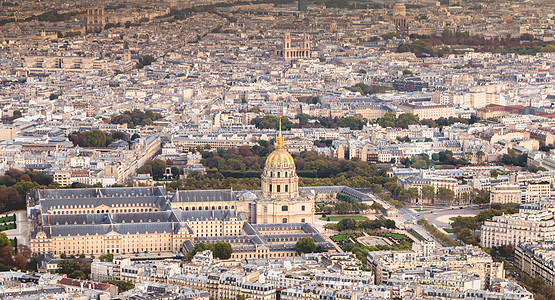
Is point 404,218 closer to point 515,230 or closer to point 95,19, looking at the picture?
point 515,230

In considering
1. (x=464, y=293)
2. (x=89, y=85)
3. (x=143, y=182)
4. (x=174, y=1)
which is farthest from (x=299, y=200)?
(x=174, y=1)

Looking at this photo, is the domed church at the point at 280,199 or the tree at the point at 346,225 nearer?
the tree at the point at 346,225

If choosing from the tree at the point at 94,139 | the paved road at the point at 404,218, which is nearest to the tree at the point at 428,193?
the paved road at the point at 404,218

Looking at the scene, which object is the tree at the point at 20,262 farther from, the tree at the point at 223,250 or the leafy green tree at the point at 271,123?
the leafy green tree at the point at 271,123

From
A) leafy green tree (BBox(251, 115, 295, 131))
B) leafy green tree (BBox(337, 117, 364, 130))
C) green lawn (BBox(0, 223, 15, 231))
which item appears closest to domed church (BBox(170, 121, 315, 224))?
green lawn (BBox(0, 223, 15, 231))

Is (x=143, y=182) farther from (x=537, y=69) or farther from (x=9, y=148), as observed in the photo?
(x=537, y=69)

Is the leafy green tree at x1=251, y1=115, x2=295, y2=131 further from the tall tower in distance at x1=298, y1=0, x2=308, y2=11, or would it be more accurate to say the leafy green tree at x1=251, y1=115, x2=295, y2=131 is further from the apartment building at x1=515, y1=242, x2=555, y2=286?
the tall tower in distance at x1=298, y1=0, x2=308, y2=11
